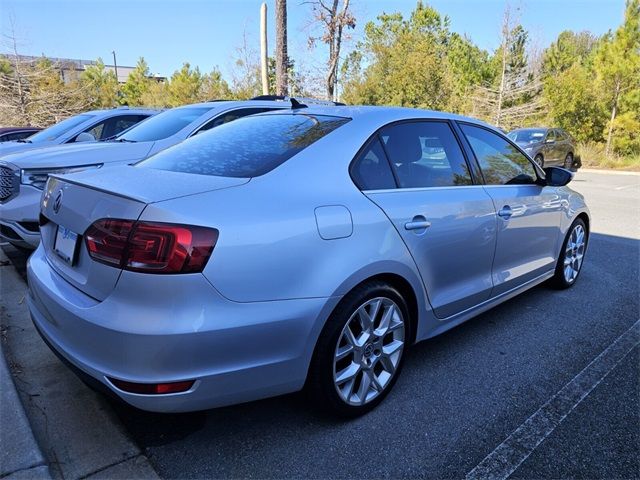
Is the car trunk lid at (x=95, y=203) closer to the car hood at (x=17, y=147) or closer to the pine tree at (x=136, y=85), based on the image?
the car hood at (x=17, y=147)

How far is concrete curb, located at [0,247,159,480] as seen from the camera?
217cm

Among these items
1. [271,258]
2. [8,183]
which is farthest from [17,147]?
[271,258]

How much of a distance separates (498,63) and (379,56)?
7.32 meters

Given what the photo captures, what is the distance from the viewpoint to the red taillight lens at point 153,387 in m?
1.93

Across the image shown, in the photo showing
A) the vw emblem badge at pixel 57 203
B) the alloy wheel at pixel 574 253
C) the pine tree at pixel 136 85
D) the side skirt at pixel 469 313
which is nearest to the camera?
the vw emblem badge at pixel 57 203

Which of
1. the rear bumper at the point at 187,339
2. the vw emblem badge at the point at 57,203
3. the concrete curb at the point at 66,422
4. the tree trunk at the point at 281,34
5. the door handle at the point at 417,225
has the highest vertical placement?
the tree trunk at the point at 281,34

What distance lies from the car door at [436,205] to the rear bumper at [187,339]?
727mm

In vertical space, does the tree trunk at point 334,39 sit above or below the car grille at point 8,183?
above

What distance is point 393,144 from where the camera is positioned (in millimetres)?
2893

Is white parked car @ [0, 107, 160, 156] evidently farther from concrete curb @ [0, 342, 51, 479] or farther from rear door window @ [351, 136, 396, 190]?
rear door window @ [351, 136, 396, 190]

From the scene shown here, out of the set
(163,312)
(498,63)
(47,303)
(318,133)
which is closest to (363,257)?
(318,133)

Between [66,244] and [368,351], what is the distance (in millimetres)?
1607

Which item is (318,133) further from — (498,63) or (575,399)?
(498,63)

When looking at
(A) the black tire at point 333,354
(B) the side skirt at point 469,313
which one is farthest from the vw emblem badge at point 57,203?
(B) the side skirt at point 469,313
